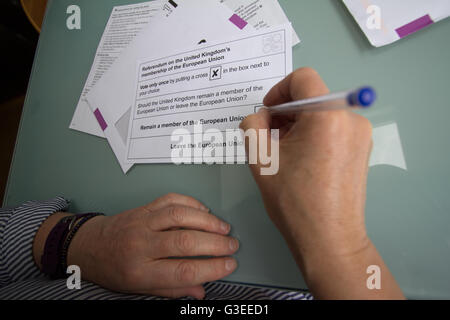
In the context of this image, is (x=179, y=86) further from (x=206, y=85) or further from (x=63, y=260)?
(x=63, y=260)

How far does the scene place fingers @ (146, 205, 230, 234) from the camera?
39cm

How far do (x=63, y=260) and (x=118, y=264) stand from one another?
0.52ft

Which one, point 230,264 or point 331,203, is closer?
point 331,203

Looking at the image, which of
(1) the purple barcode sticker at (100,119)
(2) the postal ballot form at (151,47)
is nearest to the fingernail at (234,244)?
(2) the postal ballot form at (151,47)

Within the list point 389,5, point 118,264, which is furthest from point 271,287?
point 389,5

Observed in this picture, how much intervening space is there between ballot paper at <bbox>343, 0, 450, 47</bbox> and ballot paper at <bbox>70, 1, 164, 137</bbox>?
546mm

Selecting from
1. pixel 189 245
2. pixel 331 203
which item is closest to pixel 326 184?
pixel 331 203

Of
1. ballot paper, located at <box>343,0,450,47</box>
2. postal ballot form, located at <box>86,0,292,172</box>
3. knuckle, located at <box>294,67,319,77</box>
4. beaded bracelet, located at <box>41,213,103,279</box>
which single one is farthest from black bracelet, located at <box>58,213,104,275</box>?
ballot paper, located at <box>343,0,450,47</box>

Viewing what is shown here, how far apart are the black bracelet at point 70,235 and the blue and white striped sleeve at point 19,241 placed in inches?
2.9

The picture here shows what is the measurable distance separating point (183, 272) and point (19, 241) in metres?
0.40

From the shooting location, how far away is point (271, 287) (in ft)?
1.26

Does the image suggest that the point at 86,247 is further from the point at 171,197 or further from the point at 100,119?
the point at 100,119

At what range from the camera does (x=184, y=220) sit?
0.39 meters

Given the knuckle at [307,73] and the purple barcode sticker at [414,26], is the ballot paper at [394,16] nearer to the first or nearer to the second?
the purple barcode sticker at [414,26]
